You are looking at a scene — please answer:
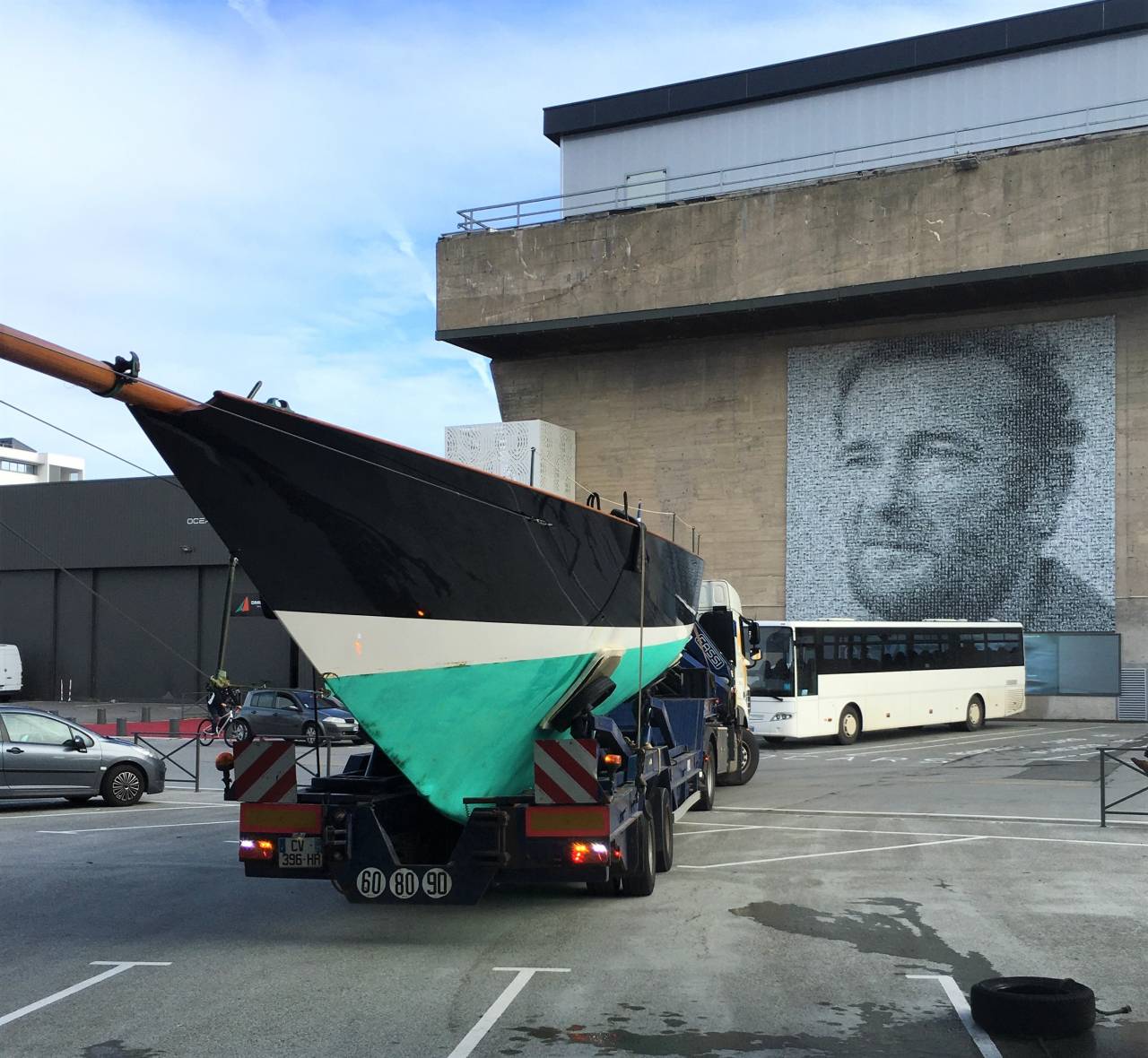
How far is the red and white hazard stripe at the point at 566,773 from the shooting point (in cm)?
895

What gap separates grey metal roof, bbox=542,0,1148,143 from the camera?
133 ft

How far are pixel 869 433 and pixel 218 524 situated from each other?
35.3 m

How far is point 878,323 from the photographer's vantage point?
137 ft

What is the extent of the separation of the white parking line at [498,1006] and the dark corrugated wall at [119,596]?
40.7 metres

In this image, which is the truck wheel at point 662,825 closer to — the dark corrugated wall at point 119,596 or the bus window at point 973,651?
the bus window at point 973,651

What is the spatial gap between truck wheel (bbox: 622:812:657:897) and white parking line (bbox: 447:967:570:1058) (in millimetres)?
2206

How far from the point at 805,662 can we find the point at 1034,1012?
22.5 m

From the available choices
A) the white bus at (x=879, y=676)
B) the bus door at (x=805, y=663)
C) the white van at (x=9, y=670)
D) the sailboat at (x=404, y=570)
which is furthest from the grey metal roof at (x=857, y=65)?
the sailboat at (x=404, y=570)

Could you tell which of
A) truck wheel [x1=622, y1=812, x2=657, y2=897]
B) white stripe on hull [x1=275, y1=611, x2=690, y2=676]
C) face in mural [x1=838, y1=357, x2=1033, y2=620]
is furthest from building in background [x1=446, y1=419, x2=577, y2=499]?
white stripe on hull [x1=275, y1=611, x2=690, y2=676]

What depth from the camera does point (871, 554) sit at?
41.6 m

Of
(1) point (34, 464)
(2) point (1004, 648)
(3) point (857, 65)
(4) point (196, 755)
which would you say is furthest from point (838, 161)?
(1) point (34, 464)

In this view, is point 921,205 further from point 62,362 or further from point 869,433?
point 62,362

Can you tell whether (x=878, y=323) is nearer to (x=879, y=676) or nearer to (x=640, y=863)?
(x=879, y=676)

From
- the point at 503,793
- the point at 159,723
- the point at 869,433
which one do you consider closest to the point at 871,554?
the point at 869,433
